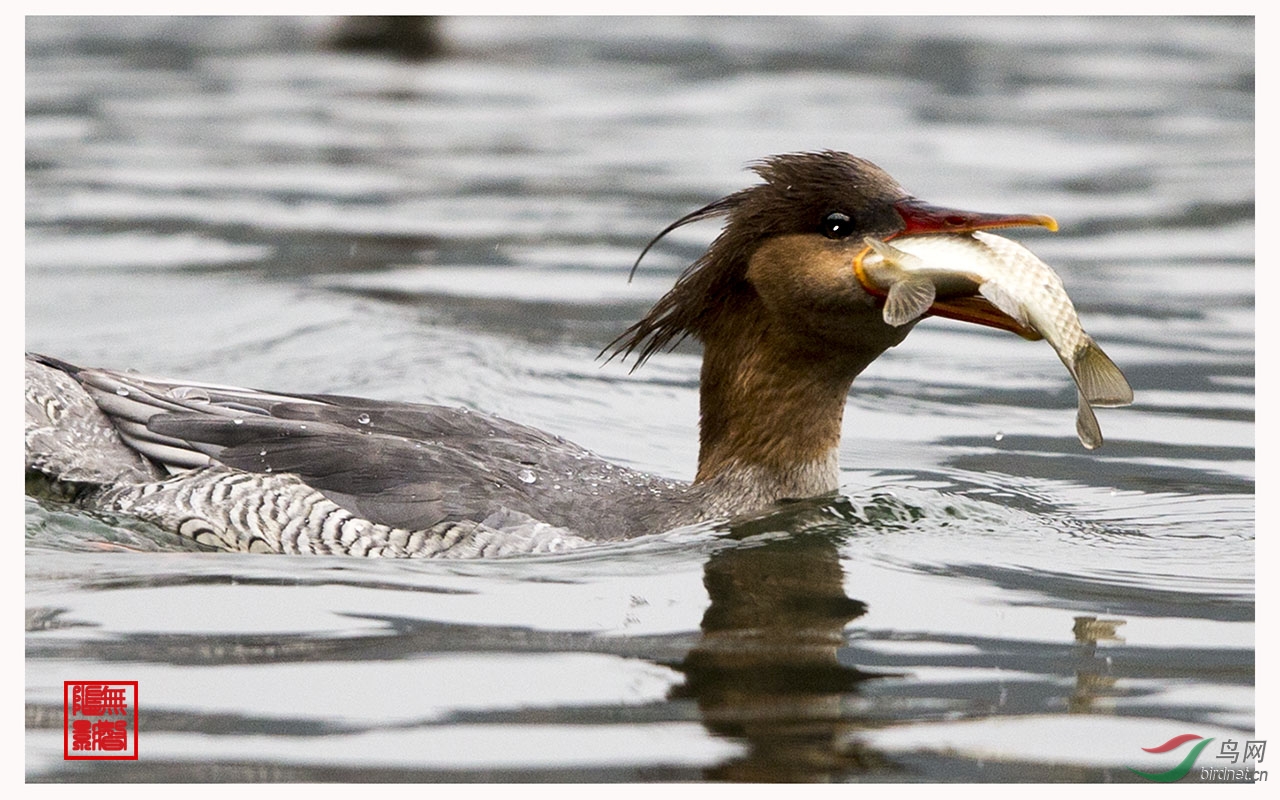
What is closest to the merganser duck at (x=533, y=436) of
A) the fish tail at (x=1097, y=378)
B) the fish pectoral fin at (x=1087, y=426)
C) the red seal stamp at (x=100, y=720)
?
the fish tail at (x=1097, y=378)

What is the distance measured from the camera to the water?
550 centimetres

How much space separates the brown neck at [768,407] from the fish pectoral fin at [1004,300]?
84cm

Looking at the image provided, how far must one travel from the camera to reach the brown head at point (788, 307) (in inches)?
271

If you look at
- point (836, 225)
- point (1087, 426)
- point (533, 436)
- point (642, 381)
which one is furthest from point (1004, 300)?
point (642, 381)

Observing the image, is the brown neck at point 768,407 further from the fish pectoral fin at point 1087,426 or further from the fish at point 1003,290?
the fish pectoral fin at point 1087,426

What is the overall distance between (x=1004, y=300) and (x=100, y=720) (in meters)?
3.37

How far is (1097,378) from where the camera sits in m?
6.51

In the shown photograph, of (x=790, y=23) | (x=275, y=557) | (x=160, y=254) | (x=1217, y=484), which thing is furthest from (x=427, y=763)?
(x=790, y=23)

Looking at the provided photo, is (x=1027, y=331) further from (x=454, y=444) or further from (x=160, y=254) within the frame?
(x=160, y=254)

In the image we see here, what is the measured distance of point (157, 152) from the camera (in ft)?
56.0

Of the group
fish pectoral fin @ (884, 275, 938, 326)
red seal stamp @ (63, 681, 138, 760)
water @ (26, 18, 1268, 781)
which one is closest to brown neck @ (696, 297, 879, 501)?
water @ (26, 18, 1268, 781)

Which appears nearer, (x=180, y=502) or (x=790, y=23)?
(x=180, y=502)

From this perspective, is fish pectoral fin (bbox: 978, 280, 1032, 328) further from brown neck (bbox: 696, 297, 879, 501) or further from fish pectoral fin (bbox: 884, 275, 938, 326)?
brown neck (bbox: 696, 297, 879, 501)

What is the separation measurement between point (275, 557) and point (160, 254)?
7056 millimetres
